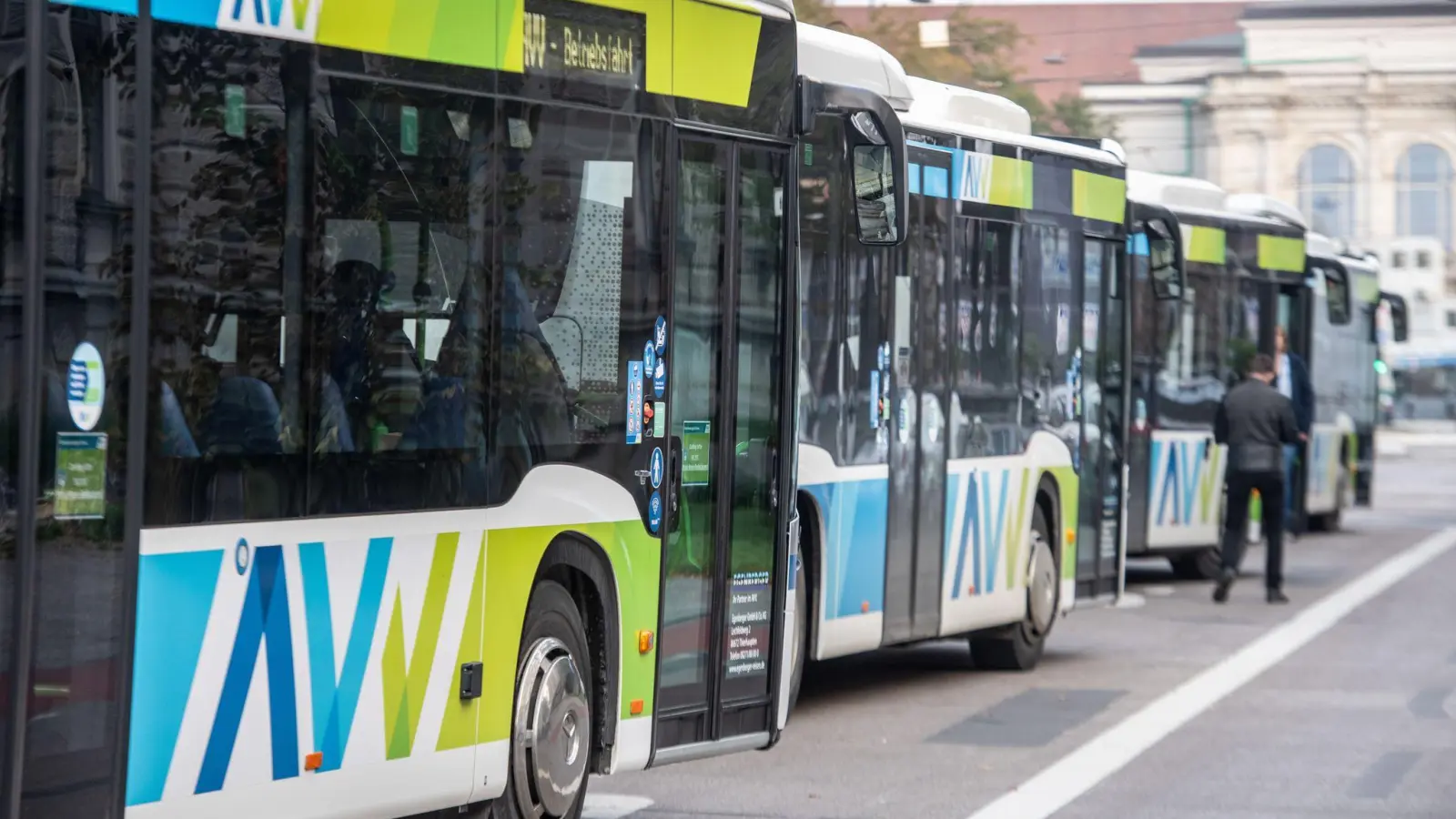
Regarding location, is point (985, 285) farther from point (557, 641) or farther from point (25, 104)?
point (25, 104)

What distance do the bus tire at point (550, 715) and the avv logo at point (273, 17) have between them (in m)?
2.09

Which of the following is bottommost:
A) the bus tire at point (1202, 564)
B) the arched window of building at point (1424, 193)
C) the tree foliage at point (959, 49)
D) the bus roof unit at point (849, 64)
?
the bus tire at point (1202, 564)

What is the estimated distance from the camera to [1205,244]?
22.4 metres

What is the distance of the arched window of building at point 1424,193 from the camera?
10612 centimetres

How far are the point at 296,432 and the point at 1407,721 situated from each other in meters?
7.25

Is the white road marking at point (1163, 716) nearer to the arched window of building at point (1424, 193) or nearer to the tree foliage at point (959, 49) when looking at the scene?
the tree foliage at point (959, 49)

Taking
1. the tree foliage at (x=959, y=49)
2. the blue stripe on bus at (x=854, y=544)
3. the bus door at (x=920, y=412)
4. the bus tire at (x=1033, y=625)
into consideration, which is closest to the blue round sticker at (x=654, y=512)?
the blue stripe on bus at (x=854, y=544)

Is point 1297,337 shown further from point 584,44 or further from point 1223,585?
point 584,44

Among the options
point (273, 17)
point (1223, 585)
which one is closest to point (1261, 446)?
point (1223, 585)

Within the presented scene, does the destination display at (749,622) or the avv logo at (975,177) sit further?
the avv logo at (975,177)

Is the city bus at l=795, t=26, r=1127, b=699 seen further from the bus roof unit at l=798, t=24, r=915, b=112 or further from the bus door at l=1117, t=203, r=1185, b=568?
the bus door at l=1117, t=203, r=1185, b=568

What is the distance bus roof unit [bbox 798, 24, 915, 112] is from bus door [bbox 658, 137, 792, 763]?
5.45ft

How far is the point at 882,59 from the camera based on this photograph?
39.1 ft

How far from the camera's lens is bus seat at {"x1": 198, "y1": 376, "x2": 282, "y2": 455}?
653 centimetres
